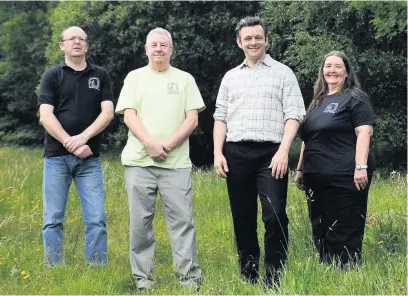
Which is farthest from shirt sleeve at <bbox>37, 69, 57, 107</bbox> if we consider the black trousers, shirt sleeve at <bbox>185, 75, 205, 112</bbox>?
the black trousers

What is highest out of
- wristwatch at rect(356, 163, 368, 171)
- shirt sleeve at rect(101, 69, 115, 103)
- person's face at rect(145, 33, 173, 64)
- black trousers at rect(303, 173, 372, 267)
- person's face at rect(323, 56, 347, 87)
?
person's face at rect(145, 33, 173, 64)

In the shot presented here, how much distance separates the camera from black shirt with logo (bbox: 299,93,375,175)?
454 centimetres

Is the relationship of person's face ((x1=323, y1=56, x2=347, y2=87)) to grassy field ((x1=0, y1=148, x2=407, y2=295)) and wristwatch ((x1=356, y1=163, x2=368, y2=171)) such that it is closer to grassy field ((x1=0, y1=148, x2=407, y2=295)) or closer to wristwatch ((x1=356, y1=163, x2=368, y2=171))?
wristwatch ((x1=356, y1=163, x2=368, y2=171))

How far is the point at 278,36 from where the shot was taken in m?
15.5

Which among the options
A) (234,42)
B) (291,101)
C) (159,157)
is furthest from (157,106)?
(234,42)

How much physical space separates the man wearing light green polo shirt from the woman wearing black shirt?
99cm

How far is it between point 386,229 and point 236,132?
177 cm

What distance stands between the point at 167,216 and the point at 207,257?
101 cm

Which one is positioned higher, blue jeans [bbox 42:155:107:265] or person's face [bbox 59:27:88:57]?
person's face [bbox 59:27:88:57]

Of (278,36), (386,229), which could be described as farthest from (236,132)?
(278,36)

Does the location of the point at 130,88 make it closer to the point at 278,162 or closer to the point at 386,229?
the point at 278,162

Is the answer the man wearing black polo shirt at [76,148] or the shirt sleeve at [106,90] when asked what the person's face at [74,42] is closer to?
the man wearing black polo shirt at [76,148]

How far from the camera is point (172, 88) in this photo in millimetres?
4723

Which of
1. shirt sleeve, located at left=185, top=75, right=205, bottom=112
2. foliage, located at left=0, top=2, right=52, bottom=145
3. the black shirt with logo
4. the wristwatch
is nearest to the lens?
the wristwatch
